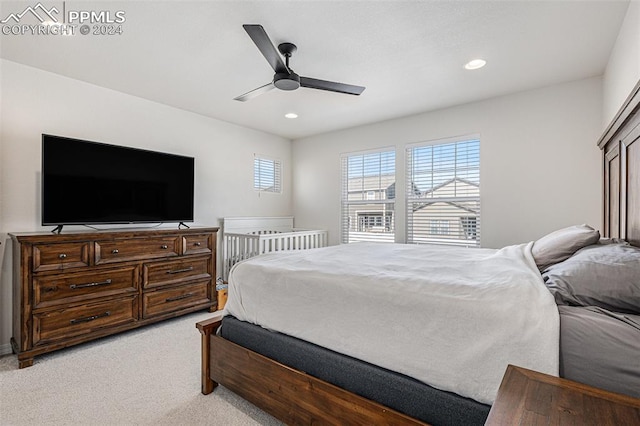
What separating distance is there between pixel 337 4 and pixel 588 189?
9.81ft

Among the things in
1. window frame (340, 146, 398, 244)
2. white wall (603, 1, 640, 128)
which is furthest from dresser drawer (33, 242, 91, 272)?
white wall (603, 1, 640, 128)

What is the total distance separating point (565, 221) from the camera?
3.17m

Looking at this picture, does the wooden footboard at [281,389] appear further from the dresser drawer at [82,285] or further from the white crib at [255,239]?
the white crib at [255,239]

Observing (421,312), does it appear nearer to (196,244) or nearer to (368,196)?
(196,244)

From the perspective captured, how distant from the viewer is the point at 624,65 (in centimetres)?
220

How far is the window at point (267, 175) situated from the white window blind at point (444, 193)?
224 cm

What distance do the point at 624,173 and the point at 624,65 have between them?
2.61ft

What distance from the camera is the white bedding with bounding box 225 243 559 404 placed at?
1.14 m

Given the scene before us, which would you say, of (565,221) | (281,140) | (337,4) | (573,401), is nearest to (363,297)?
(573,401)

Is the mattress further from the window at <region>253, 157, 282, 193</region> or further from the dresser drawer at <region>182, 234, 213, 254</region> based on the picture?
the window at <region>253, 157, 282, 193</region>

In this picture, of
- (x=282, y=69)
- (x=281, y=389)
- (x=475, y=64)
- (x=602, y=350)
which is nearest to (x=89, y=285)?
(x=281, y=389)

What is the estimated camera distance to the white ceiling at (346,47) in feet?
6.65

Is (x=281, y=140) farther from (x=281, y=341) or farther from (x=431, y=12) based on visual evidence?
(x=281, y=341)

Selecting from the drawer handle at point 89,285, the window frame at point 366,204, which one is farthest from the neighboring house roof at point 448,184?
the drawer handle at point 89,285
